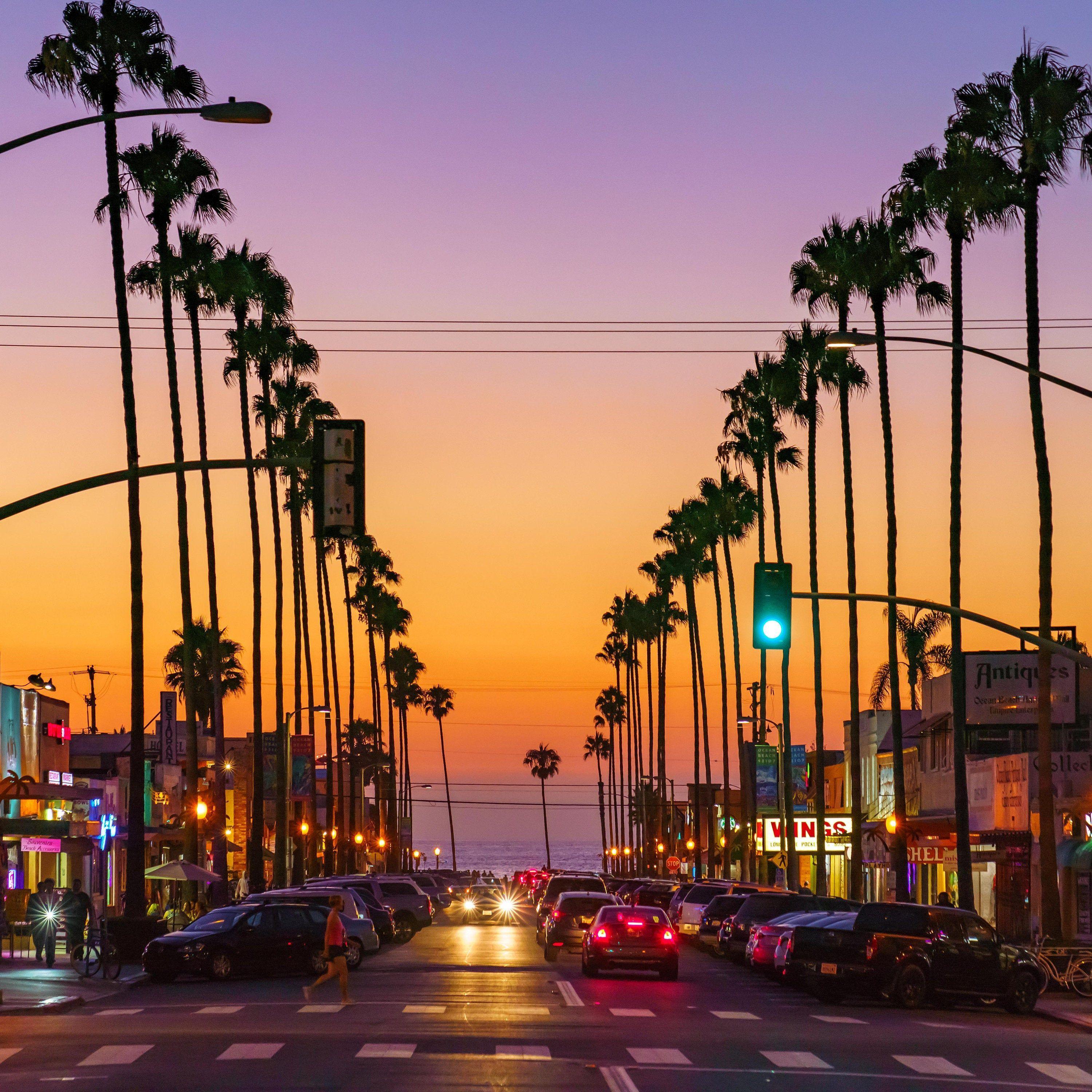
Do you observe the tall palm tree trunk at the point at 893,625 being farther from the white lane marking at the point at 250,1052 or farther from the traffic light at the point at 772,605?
the white lane marking at the point at 250,1052

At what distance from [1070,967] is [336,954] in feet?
45.8

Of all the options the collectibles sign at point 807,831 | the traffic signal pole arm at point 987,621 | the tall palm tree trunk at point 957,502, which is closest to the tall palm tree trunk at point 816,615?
the collectibles sign at point 807,831

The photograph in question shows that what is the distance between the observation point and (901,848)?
47.0m

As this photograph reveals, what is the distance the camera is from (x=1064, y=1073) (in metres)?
19.3

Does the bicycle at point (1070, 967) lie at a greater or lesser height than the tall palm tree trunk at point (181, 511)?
lesser

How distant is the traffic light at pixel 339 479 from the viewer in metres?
19.3

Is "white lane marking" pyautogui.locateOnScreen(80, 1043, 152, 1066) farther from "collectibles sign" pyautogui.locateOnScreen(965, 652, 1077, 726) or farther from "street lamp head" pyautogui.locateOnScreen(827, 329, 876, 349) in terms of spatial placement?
"collectibles sign" pyautogui.locateOnScreen(965, 652, 1077, 726)

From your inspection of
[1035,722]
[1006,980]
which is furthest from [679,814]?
[1006,980]

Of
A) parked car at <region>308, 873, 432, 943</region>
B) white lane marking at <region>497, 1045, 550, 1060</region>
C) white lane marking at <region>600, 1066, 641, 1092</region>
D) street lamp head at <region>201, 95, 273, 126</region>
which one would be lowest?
parked car at <region>308, 873, 432, 943</region>

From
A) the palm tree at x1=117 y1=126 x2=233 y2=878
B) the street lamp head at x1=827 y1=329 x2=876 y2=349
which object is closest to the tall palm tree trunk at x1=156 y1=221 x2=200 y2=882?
the palm tree at x1=117 y1=126 x2=233 y2=878

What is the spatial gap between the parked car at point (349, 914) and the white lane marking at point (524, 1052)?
14853 millimetres

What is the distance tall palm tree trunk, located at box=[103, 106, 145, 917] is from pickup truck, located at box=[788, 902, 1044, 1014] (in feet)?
54.6

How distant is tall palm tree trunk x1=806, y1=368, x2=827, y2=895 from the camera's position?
60.8 metres

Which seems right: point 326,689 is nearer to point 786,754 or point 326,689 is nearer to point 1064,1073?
point 786,754
